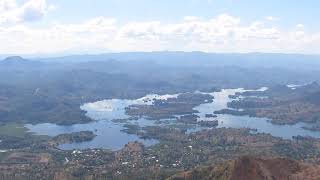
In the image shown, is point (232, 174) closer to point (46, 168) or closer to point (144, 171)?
point (144, 171)

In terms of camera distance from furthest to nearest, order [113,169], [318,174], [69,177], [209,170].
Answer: [113,169], [69,177], [209,170], [318,174]

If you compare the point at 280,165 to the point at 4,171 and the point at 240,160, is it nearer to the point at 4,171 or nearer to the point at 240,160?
the point at 240,160

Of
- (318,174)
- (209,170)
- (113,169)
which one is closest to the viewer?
(318,174)

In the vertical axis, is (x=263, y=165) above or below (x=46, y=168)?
above

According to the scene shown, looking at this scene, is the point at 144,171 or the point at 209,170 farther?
the point at 144,171

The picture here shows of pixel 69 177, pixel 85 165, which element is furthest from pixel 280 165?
pixel 85 165

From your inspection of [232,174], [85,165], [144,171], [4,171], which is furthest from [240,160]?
[4,171]
